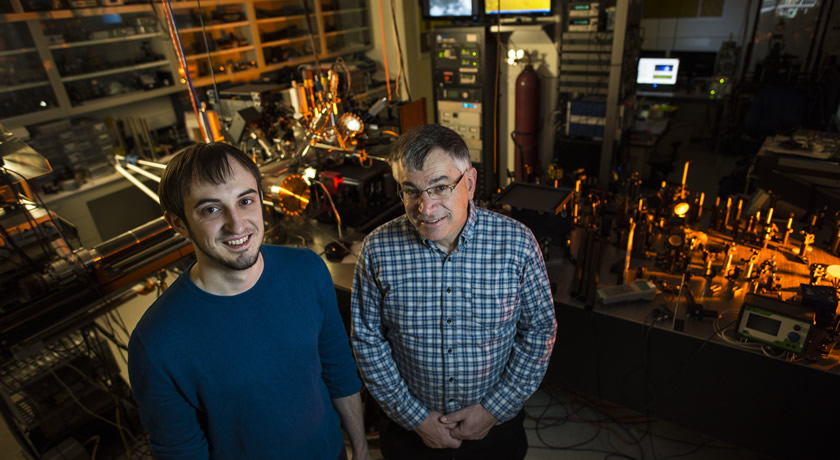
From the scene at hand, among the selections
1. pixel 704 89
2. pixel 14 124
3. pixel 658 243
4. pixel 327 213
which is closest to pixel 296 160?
pixel 327 213

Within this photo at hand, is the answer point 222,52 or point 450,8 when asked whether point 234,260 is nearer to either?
point 450,8

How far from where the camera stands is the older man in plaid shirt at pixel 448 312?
1.21m

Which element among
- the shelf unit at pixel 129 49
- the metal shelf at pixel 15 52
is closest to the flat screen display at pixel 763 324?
the shelf unit at pixel 129 49

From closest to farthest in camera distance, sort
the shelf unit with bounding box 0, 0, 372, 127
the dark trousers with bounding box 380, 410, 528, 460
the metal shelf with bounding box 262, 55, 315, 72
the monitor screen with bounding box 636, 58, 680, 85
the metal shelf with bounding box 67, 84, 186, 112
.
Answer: the dark trousers with bounding box 380, 410, 528, 460
the shelf unit with bounding box 0, 0, 372, 127
the metal shelf with bounding box 67, 84, 186, 112
the metal shelf with bounding box 262, 55, 315, 72
the monitor screen with bounding box 636, 58, 680, 85

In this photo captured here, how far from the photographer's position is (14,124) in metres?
3.34

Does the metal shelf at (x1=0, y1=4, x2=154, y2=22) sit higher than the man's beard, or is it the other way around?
the metal shelf at (x1=0, y1=4, x2=154, y2=22)

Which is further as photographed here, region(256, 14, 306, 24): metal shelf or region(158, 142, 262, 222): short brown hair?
region(256, 14, 306, 24): metal shelf

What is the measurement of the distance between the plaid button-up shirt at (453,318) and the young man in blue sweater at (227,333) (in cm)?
23

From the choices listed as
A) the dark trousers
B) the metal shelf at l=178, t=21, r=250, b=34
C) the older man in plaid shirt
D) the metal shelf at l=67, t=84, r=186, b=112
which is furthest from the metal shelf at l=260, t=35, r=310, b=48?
the dark trousers

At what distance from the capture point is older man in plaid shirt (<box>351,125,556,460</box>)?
1211 mm

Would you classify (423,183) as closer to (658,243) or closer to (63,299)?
(63,299)

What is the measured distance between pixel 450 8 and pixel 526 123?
110cm

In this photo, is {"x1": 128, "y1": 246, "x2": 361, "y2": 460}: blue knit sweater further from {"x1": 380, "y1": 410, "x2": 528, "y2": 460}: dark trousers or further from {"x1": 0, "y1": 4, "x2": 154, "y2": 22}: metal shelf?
{"x1": 0, "y1": 4, "x2": 154, "y2": 22}: metal shelf

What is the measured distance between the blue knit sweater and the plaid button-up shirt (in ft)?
0.58
